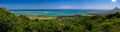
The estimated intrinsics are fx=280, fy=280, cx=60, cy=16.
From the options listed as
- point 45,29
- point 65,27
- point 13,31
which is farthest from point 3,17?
point 65,27

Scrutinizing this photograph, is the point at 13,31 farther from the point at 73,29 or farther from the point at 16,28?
the point at 73,29

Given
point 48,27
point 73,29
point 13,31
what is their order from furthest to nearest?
point 73,29 → point 48,27 → point 13,31

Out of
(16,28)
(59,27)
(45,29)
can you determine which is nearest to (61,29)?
(59,27)

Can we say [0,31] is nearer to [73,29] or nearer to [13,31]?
[13,31]

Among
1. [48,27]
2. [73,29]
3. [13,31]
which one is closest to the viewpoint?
[13,31]

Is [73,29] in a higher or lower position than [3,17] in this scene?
lower

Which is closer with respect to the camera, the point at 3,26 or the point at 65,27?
the point at 3,26

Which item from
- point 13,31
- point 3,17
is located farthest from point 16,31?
point 3,17

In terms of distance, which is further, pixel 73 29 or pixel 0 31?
pixel 73 29

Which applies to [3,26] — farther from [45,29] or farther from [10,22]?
[45,29]
